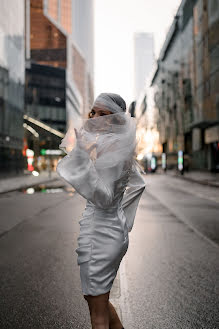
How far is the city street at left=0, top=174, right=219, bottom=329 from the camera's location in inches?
123

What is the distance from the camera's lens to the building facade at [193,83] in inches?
1513

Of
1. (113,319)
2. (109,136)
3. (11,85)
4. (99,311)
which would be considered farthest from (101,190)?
(11,85)

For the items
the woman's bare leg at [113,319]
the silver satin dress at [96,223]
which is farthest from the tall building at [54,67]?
the woman's bare leg at [113,319]

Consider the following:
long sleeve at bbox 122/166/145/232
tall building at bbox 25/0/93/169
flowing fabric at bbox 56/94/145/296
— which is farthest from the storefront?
flowing fabric at bbox 56/94/145/296

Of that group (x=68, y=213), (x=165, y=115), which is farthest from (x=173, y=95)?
(x=68, y=213)

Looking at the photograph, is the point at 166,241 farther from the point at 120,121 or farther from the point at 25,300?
the point at 120,121

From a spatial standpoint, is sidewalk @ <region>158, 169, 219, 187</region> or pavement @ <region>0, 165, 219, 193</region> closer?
pavement @ <region>0, 165, 219, 193</region>

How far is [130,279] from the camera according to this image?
4277 millimetres

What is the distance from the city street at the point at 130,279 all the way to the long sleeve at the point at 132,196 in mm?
1092

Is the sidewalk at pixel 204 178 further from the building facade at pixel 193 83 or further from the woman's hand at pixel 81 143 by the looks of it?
the woman's hand at pixel 81 143

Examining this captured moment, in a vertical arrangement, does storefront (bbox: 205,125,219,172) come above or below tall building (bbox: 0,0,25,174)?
below

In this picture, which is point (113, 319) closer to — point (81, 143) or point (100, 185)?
point (100, 185)

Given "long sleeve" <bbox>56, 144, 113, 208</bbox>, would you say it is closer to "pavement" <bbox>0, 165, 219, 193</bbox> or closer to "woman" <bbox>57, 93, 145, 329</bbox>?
"woman" <bbox>57, 93, 145, 329</bbox>

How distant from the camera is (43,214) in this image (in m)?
10.3
